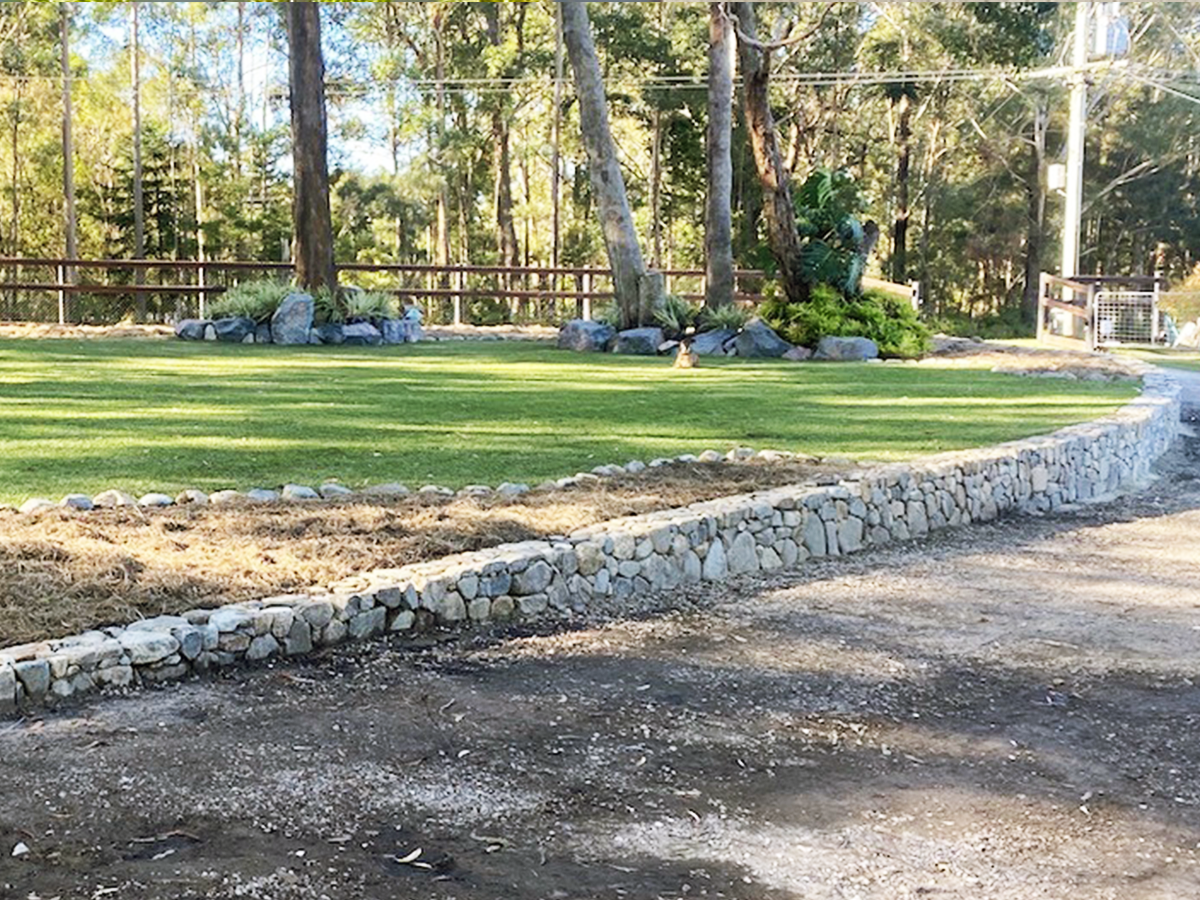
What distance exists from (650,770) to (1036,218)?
35077 mm

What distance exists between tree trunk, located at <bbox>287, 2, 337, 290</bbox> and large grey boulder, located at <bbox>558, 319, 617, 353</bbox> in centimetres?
356

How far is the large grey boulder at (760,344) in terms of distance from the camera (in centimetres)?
1683

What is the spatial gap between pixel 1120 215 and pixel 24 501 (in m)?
41.4

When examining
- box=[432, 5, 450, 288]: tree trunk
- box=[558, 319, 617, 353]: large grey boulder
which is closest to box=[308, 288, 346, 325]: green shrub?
box=[558, 319, 617, 353]: large grey boulder

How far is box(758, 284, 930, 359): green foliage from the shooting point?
17.0 m

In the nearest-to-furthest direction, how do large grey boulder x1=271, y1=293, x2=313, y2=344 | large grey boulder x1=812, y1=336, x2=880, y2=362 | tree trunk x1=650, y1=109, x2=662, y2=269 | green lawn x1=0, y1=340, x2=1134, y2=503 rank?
green lawn x1=0, y1=340, x2=1134, y2=503 < large grey boulder x1=812, y1=336, x2=880, y2=362 < large grey boulder x1=271, y1=293, x2=313, y2=344 < tree trunk x1=650, y1=109, x2=662, y2=269

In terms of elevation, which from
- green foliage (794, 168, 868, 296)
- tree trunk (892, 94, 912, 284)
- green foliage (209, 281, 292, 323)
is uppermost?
tree trunk (892, 94, 912, 284)

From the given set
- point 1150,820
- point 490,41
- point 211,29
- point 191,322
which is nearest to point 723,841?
point 1150,820

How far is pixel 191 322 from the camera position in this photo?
56.6 ft

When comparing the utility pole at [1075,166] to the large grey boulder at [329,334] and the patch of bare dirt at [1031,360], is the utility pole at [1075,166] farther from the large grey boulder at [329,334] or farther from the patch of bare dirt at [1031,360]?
the large grey boulder at [329,334]

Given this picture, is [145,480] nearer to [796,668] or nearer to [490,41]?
[796,668]

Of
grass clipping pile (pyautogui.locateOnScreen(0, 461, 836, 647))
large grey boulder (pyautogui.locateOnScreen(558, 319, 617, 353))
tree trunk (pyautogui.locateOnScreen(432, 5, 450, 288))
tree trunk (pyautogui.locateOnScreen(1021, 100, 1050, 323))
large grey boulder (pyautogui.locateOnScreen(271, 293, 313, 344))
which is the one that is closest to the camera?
grass clipping pile (pyautogui.locateOnScreen(0, 461, 836, 647))

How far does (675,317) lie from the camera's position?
18.0 m

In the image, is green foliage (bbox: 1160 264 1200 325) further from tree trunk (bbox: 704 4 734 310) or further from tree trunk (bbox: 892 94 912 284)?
tree trunk (bbox: 704 4 734 310)
